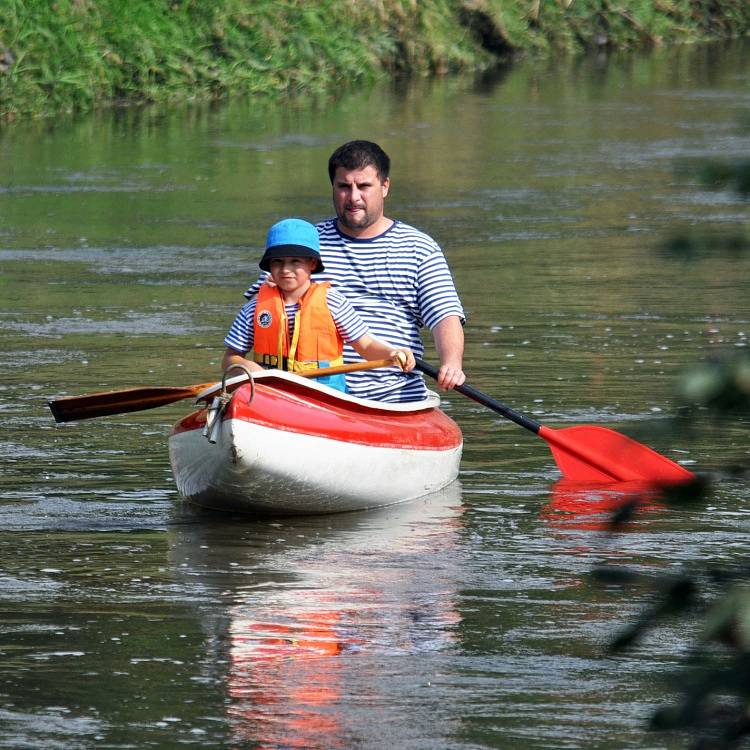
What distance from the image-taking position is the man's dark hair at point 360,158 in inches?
288

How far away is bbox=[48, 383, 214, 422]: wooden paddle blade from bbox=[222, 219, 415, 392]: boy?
34 cm

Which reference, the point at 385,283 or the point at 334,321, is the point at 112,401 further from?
the point at 385,283

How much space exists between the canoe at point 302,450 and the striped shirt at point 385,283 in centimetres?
29

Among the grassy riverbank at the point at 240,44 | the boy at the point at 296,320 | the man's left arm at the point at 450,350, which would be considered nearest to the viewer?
the boy at the point at 296,320

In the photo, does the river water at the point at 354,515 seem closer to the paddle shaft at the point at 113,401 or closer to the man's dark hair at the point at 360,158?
the paddle shaft at the point at 113,401

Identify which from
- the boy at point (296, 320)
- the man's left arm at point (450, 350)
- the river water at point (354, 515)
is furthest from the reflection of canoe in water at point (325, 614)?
the boy at point (296, 320)

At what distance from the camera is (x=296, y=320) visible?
6.86 metres

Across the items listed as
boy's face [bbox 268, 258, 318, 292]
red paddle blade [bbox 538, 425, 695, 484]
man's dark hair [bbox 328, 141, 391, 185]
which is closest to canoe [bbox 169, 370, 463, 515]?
boy's face [bbox 268, 258, 318, 292]

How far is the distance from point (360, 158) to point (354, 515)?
135 centimetres

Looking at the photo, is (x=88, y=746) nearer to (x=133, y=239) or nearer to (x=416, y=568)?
(x=416, y=568)

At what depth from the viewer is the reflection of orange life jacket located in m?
6.84

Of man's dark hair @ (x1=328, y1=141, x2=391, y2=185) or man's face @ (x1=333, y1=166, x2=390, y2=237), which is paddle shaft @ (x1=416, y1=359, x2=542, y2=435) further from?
man's dark hair @ (x1=328, y1=141, x2=391, y2=185)

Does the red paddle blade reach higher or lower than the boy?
lower

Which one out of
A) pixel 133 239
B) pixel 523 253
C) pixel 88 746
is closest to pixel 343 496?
pixel 88 746
